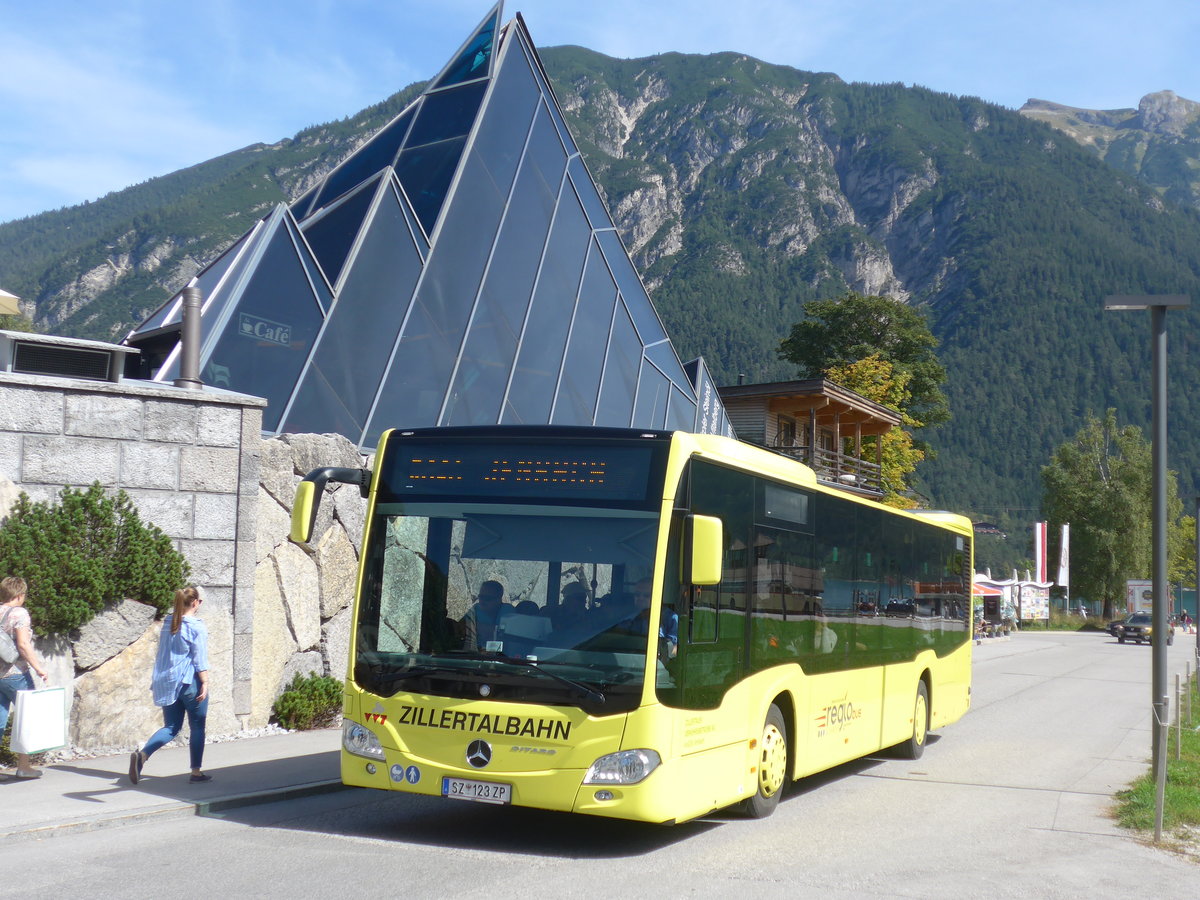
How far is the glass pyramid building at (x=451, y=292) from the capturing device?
1598 centimetres

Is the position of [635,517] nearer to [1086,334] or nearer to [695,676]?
[695,676]

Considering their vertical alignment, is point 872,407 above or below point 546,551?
above

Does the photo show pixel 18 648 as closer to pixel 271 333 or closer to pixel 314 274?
pixel 271 333

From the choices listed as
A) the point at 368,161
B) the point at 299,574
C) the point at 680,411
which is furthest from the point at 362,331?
the point at 680,411

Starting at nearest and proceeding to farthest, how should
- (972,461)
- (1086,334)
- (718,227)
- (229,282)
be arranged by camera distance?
(229,282) → (972,461) → (1086,334) → (718,227)

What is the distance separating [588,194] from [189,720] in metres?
18.7

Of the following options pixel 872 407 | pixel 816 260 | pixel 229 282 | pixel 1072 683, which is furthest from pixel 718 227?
pixel 229 282

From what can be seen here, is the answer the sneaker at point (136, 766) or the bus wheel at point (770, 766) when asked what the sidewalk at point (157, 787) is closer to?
the sneaker at point (136, 766)

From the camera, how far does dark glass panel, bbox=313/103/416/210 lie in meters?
23.0

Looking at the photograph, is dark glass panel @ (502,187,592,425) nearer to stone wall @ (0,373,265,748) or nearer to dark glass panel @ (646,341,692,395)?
dark glass panel @ (646,341,692,395)

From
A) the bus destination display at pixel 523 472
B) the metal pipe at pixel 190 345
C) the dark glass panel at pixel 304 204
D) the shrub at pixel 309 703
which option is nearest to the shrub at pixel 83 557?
the metal pipe at pixel 190 345

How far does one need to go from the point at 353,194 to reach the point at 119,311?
10558 centimetres

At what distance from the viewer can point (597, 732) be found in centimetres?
762

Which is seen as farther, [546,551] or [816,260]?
[816,260]
